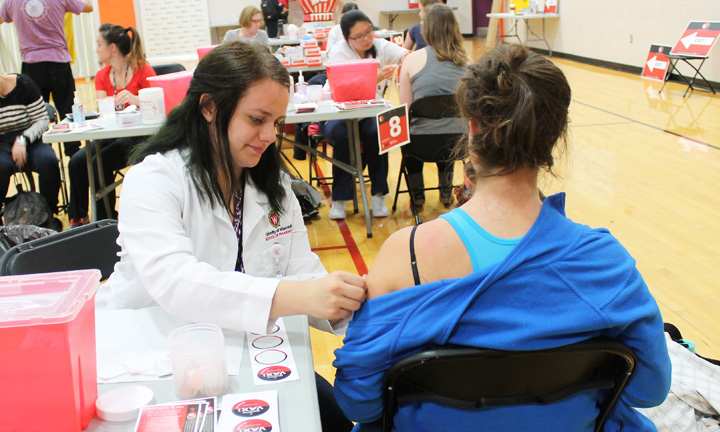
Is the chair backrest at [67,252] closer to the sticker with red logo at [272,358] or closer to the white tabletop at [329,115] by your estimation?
the sticker with red logo at [272,358]

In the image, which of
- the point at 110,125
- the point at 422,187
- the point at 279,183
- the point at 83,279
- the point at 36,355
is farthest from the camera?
the point at 422,187

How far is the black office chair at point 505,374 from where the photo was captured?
946 millimetres

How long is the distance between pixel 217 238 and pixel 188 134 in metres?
0.26

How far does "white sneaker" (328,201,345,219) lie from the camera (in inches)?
165

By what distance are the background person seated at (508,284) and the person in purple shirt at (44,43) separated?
538cm

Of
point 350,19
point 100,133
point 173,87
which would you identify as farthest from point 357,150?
point 100,133

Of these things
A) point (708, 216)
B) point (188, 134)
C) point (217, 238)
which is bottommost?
point (708, 216)

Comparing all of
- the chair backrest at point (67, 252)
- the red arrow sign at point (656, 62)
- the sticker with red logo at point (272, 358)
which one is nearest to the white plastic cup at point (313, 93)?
the chair backrest at point (67, 252)

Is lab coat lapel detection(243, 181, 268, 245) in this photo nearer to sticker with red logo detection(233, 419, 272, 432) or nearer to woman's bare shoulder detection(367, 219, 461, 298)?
woman's bare shoulder detection(367, 219, 461, 298)

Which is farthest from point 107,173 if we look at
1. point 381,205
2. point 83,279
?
point 83,279

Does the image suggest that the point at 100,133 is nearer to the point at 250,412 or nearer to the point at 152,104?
the point at 152,104

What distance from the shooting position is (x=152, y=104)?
11.7 ft

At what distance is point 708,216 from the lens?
3.80m

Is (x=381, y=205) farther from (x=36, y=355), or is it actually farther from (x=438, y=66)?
(x=36, y=355)
